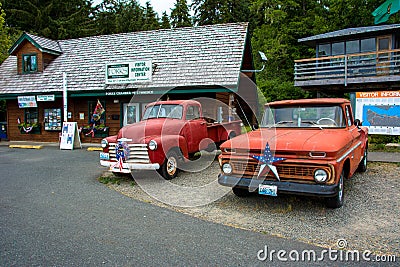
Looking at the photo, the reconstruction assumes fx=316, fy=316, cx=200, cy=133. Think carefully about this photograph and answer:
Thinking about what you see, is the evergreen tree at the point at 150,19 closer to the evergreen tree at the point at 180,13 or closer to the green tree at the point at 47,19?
the evergreen tree at the point at 180,13

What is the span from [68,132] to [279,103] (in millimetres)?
10326

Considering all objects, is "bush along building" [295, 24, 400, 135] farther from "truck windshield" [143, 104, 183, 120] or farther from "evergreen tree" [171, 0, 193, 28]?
"evergreen tree" [171, 0, 193, 28]

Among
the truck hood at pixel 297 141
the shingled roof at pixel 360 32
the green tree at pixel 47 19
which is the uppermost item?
the green tree at pixel 47 19

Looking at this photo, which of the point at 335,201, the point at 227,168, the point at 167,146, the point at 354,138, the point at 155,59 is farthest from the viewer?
the point at 155,59

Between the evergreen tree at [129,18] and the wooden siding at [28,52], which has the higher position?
the evergreen tree at [129,18]

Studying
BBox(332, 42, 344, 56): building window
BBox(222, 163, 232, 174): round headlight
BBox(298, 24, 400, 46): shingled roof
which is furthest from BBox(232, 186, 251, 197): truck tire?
BBox(332, 42, 344, 56): building window

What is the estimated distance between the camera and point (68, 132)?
13.6 meters

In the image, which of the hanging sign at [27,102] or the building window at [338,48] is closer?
the hanging sign at [27,102]

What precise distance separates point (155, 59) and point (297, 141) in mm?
11897

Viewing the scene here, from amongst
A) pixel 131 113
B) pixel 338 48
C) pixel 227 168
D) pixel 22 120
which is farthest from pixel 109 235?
pixel 338 48

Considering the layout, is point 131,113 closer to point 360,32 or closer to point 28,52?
point 28,52

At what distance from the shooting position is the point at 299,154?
462cm

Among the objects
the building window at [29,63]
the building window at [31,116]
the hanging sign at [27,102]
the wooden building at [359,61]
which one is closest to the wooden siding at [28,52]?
the building window at [29,63]

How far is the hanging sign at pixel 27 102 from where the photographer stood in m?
16.0
